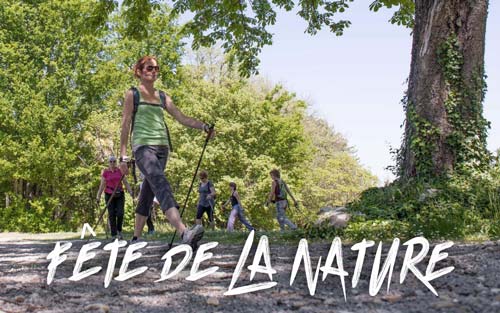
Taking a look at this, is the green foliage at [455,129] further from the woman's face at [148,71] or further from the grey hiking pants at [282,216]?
the grey hiking pants at [282,216]

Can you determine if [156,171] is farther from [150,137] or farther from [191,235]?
[191,235]

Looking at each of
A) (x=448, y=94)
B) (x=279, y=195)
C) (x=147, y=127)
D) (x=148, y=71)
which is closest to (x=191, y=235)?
(x=147, y=127)

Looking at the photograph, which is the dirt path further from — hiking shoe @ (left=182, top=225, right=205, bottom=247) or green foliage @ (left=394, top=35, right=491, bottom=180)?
green foliage @ (left=394, top=35, right=491, bottom=180)

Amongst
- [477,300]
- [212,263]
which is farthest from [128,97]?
[477,300]

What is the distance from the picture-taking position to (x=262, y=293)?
14.1 feet

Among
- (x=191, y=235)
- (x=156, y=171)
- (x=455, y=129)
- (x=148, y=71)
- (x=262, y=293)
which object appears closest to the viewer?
(x=262, y=293)

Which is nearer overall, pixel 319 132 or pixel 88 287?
pixel 88 287

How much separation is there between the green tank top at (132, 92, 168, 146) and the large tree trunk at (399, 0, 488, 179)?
5105 millimetres

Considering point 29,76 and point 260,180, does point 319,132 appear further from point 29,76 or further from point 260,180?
point 29,76

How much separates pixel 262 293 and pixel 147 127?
237 centimetres

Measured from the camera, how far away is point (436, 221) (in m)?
7.81

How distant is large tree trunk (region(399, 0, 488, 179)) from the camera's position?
374 inches

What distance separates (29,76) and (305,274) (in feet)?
95.0

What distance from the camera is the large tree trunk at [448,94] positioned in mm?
9500
